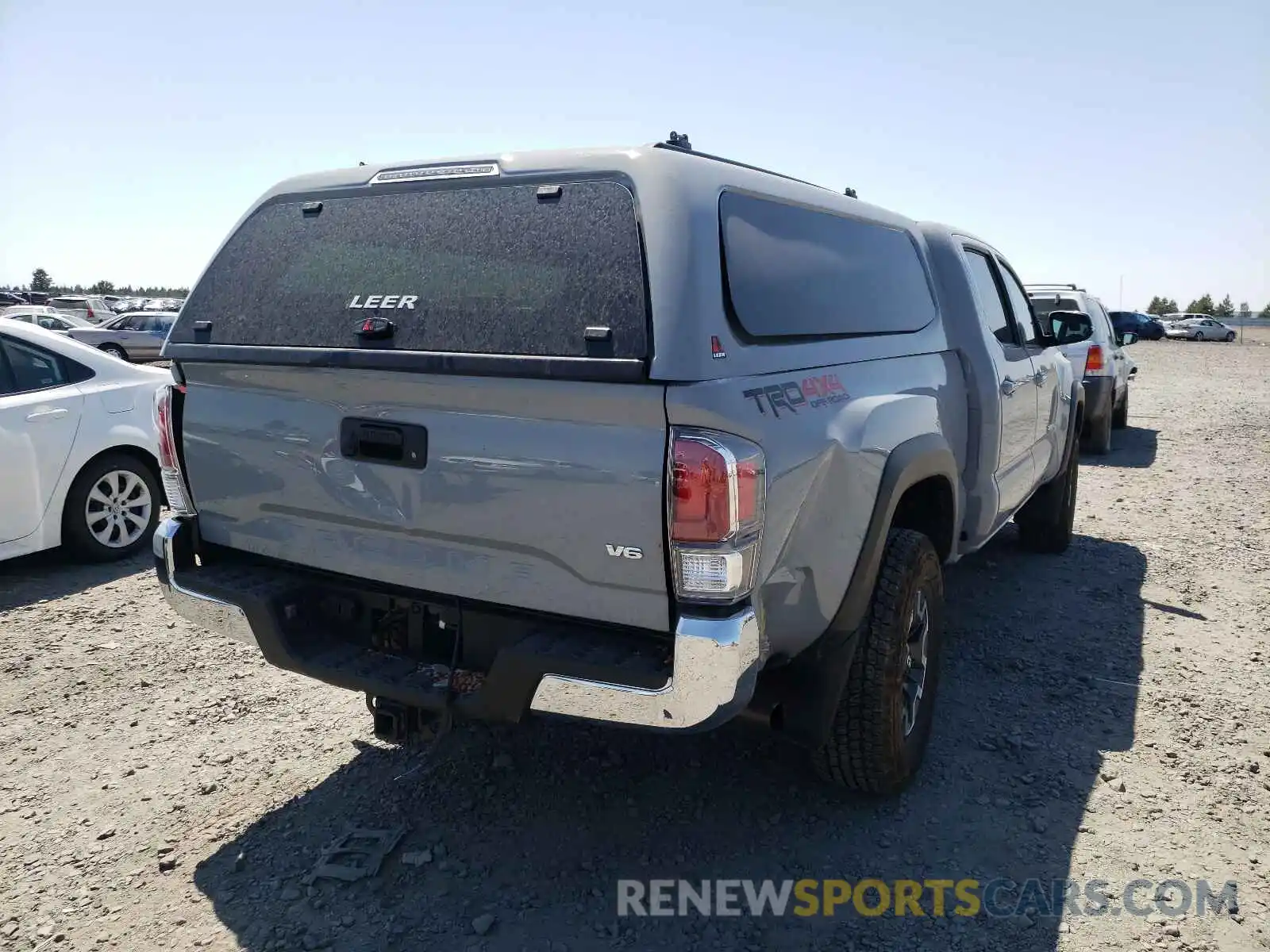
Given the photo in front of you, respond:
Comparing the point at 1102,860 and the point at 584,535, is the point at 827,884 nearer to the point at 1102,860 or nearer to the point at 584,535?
the point at 1102,860

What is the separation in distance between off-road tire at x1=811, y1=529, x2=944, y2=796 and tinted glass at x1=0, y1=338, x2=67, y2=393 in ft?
16.8

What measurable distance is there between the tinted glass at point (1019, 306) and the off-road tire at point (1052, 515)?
1.31 metres

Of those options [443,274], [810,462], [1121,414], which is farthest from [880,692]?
[1121,414]

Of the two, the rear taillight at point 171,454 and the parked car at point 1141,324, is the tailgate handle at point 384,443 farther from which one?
the parked car at point 1141,324

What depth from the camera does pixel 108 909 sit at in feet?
8.81

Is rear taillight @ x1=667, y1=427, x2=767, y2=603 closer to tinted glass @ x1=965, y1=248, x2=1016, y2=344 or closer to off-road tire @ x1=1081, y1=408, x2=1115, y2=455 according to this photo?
tinted glass @ x1=965, y1=248, x2=1016, y2=344

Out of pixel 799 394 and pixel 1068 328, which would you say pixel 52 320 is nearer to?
pixel 1068 328

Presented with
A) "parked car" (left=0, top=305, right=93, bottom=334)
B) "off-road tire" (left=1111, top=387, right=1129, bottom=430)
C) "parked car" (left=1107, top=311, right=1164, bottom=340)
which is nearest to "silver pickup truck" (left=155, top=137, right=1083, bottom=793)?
"off-road tire" (left=1111, top=387, right=1129, bottom=430)

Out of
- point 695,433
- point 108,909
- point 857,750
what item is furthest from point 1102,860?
point 108,909

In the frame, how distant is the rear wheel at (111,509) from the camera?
18.6ft

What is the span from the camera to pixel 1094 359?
33.1 ft

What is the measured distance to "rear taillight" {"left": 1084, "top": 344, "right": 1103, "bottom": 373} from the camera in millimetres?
10078

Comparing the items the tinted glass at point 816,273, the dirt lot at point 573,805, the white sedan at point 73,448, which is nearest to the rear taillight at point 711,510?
the tinted glass at point 816,273

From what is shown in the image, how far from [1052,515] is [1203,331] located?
44.7 m
